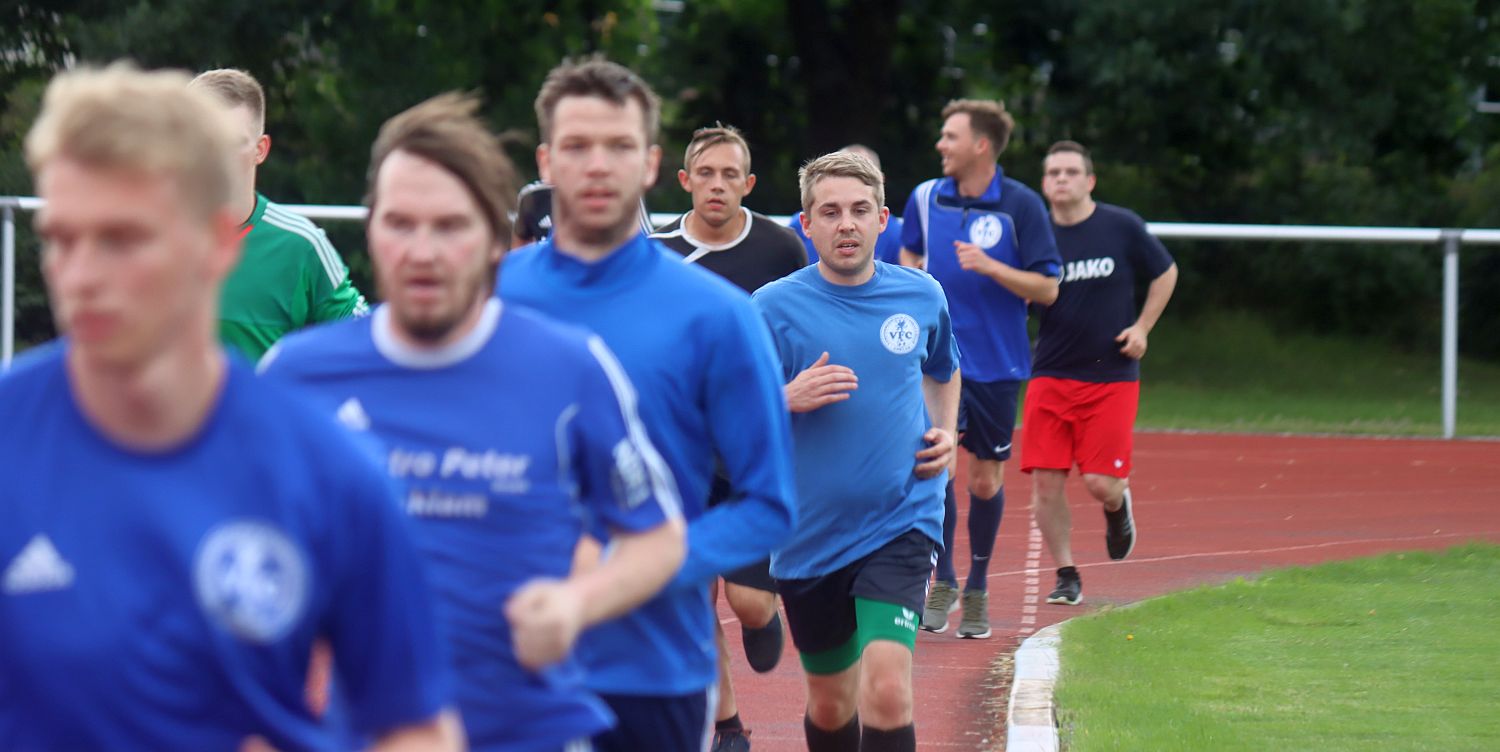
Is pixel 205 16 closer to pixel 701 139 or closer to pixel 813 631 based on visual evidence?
pixel 701 139

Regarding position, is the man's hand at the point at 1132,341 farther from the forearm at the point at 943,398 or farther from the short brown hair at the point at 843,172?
the short brown hair at the point at 843,172

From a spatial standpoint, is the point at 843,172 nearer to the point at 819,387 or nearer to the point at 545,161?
the point at 819,387

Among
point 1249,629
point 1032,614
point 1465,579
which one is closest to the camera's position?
point 1249,629

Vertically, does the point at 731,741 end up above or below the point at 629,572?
below

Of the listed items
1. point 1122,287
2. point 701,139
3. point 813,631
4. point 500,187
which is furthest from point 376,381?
point 1122,287

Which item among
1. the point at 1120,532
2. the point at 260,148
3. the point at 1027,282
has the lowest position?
the point at 1120,532

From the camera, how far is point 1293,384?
22.6 metres

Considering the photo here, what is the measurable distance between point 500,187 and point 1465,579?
8619mm

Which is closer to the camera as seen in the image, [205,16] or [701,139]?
[701,139]

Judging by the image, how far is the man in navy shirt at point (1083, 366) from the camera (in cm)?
1009

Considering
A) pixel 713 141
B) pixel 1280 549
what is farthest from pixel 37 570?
pixel 1280 549

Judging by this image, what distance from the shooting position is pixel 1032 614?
9812mm

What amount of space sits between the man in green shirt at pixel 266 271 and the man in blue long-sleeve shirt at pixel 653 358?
1881mm

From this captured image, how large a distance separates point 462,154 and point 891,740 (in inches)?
118
